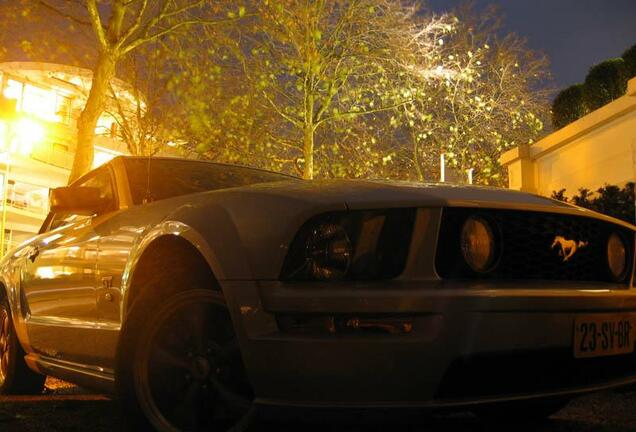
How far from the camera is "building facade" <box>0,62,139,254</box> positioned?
3294 cm

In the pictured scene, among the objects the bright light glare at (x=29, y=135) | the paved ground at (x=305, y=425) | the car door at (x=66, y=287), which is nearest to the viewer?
the paved ground at (x=305, y=425)

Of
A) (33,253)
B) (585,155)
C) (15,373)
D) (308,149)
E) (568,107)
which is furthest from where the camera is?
(308,149)

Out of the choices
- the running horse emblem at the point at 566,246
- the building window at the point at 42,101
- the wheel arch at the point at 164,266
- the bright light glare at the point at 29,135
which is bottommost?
the wheel arch at the point at 164,266

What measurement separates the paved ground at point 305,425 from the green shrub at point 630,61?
26.2ft

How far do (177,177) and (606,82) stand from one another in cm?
973

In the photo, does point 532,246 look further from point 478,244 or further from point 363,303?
point 363,303

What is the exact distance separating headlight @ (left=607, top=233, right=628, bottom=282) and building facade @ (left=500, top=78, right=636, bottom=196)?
21.3 feet

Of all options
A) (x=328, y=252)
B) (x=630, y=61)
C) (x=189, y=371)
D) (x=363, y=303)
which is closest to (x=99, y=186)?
(x=189, y=371)

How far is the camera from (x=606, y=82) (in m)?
11.9

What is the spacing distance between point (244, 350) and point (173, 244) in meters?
0.80

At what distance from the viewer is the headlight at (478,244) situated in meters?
2.57

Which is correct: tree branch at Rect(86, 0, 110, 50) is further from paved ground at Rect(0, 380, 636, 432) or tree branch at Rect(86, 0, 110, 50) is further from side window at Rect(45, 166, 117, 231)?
paved ground at Rect(0, 380, 636, 432)

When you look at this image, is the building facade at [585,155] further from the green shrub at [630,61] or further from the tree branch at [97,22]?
the tree branch at [97,22]

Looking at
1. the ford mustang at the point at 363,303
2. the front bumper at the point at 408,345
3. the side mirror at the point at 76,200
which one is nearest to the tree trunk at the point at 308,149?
the side mirror at the point at 76,200
